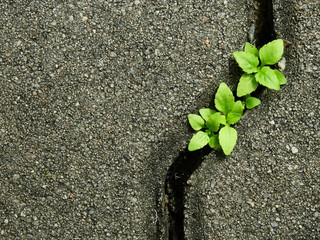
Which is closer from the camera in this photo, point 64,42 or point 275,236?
point 275,236

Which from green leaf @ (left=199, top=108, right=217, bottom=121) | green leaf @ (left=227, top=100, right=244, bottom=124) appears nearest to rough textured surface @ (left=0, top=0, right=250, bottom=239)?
green leaf @ (left=199, top=108, right=217, bottom=121)

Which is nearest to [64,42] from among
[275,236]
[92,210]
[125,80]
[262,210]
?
[125,80]

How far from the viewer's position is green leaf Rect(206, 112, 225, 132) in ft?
6.23

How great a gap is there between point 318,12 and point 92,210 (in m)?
1.62

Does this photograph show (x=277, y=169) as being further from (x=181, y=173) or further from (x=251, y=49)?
(x=251, y=49)

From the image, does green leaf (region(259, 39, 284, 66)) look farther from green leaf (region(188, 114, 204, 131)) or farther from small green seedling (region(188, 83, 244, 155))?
green leaf (region(188, 114, 204, 131))

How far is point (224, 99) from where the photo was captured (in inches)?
74.8

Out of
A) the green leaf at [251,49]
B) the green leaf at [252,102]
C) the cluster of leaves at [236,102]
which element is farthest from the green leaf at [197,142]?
the green leaf at [251,49]

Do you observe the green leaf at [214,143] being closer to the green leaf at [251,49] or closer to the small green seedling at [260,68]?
the small green seedling at [260,68]

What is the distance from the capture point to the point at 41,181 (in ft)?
6.51

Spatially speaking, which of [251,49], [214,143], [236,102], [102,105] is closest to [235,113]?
[236,102]

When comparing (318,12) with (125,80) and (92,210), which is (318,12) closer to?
(125,80)

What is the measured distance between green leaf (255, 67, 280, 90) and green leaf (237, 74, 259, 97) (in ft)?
0.14

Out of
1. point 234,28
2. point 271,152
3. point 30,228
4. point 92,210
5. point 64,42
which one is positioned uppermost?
point 234,28
